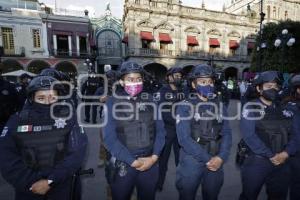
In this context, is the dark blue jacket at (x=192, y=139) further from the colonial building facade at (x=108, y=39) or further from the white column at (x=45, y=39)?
the colonial building facade at (x=108, y=39)

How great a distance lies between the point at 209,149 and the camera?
2.56 meters

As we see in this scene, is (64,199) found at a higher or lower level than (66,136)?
lower

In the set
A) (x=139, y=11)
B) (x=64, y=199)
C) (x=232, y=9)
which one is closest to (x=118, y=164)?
(x=64, y=199)

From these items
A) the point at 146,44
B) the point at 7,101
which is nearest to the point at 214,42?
the point at 146,44

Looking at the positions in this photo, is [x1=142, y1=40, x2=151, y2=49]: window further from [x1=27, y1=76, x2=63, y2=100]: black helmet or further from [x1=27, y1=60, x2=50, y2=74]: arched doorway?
[x1=27, y1=76, x2=63, y2=100]: black helmet

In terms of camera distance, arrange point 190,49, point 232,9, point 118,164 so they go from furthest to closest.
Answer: point 232,9 < point 190,49 < point 118,164

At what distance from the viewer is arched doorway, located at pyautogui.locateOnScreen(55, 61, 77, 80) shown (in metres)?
23.7

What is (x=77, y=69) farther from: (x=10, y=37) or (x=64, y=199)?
(x=64, y=199)

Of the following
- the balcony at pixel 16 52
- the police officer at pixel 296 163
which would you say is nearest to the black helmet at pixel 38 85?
the police officer at pixel 296 163

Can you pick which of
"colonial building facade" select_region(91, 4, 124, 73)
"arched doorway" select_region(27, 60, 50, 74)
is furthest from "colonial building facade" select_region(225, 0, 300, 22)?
"arched doorway" select_region(27, 60, 50, 74)

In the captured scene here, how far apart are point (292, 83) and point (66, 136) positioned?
3.05m

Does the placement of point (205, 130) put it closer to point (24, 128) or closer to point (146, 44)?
point (24, 128)

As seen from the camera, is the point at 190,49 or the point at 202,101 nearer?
the point at 202,101

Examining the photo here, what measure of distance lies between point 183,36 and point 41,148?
22639 millimetres
